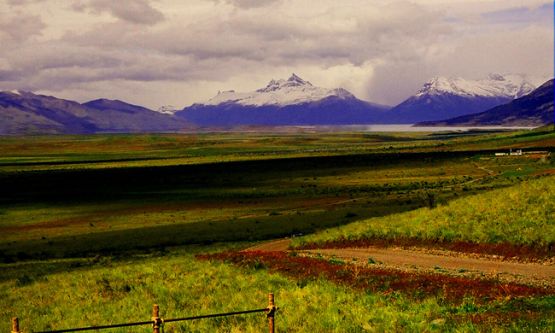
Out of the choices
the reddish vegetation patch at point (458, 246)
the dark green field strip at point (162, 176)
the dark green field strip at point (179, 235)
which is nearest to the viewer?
the reddish vegetation patch at point (458, 246)

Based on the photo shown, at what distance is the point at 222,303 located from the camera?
1004 inches

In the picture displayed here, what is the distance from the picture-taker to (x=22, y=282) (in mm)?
36500

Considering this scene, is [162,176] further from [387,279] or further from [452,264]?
[387,279]

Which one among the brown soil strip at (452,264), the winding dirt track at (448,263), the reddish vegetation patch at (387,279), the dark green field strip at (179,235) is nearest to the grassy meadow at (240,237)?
the dark green field strip at (179,235)

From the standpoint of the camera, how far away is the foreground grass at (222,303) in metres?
19.5

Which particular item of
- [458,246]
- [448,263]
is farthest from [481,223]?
[448,263]

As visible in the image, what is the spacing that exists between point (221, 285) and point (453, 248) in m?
14.9

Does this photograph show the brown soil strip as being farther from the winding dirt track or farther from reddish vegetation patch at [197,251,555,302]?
reddish vegetation patch at [197,251,555,302]

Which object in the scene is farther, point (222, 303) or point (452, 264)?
point (452, 264)

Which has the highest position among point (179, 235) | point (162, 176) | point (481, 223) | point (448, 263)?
point (481, 223)

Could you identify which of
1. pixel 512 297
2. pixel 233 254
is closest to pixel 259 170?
pixel 233 254

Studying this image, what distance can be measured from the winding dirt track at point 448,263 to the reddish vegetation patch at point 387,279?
194cm

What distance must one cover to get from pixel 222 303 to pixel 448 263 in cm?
1309

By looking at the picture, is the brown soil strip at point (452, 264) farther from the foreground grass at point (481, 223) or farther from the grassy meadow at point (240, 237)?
the grassy meadow at point (240, 237)
